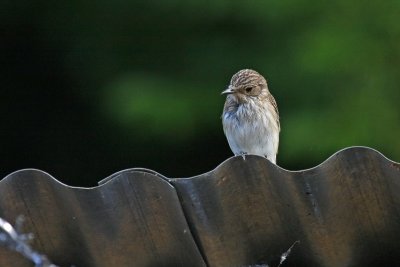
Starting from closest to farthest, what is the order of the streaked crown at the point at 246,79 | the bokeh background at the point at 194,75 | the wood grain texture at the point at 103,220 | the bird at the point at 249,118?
the wood grain texture at the point at 103,220
the bird at the point at 249,118
the streaked crown at the point at 246,79
the bokeh background at the point at 194,75

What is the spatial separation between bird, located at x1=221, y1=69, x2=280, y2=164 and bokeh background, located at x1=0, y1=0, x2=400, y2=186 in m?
1.87

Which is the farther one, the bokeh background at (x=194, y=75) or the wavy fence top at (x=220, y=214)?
the bokeh background at (x=194, y=75)

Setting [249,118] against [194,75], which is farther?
[194,75]

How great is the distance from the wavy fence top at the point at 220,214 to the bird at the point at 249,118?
276 centimetres

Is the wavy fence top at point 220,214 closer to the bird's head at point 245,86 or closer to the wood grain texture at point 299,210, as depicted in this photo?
the wood grain texture at point 299,210

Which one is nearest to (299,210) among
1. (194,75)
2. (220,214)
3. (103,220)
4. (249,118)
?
(220,214)

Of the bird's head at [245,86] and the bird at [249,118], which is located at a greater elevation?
the bird's head at [245,86]

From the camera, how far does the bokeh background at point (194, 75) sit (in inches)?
394

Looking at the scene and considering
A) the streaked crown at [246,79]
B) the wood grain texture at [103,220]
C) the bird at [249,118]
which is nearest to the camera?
the wood grain texture at [103,220]

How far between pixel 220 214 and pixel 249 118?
115 inches

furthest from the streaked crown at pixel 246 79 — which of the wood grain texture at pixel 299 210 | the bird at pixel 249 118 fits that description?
the wood grain texture at pixel 299 210

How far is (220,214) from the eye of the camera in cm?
485

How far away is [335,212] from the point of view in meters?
4.87

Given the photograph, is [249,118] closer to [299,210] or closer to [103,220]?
[299,210]
